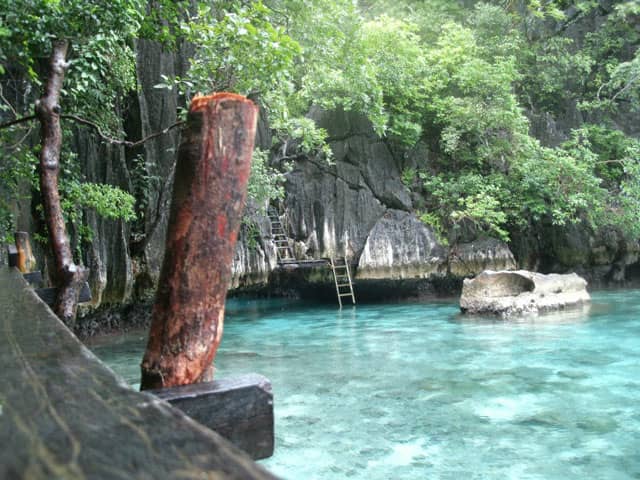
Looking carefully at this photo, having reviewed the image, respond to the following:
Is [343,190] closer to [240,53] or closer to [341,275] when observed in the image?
[341,275]

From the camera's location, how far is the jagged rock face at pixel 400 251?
14.4 m

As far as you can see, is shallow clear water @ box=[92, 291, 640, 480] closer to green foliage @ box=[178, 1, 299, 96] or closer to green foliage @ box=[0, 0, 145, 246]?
green foliage @ box=[0, 0, 145, 246]

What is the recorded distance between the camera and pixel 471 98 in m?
14.6

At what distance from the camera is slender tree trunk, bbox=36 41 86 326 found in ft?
13.2

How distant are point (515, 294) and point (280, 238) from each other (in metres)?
6.15

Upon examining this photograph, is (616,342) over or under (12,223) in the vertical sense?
under

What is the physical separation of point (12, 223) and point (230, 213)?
596 cm

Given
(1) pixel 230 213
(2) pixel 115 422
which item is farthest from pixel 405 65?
(2) pixel 115 422

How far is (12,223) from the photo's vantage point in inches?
259

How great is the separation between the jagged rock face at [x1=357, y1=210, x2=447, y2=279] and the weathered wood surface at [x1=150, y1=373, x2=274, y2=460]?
12.9 m

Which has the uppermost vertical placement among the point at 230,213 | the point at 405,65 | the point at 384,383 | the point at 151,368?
the point at 405,65

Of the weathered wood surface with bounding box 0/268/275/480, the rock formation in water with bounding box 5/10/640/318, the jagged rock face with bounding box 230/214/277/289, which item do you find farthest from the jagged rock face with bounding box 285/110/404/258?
the weathered wood surface with bounding box 0/268/275/480

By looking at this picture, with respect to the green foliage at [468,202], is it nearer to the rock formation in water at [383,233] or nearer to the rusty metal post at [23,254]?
the rock formation in water at [383,233]

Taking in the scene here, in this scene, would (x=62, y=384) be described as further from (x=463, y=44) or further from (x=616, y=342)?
(x=463, y=44)
